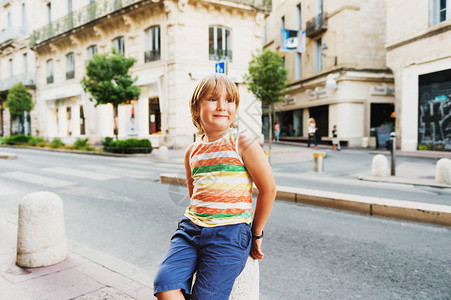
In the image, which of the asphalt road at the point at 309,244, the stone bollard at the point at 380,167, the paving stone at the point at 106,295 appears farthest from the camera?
the stone bollard at the point at 380,167

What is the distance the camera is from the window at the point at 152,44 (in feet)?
68.6

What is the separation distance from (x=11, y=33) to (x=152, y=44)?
2279 centimetres

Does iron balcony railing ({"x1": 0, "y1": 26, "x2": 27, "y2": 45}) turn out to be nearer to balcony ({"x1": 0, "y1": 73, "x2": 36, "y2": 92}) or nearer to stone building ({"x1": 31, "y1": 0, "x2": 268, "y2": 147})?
balcony ({"x1": 0, "y1": 73, "x2": 36, "y2": 92})

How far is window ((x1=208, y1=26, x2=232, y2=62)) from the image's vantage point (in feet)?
68.2

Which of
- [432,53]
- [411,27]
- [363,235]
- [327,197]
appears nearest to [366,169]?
[327,197]

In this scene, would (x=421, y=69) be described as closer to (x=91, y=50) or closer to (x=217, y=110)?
(x=217, y=110)

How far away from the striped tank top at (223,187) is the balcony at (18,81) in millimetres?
34635

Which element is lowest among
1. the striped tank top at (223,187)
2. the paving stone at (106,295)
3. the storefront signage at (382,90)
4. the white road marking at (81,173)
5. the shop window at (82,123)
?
the paving stone at (106,295)

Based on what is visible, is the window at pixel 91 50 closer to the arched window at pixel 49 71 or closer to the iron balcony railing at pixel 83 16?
Answer: the iron balcony railing at pixel 83 16

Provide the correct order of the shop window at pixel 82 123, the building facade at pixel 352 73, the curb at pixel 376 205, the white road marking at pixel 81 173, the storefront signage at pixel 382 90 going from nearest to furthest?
the curb at pixel 376 205 → the white road marking at pixel 81 173 → the building facade at pixel 352 73 → the storefront signage at pixel 382 90 → the shop window at pixel 82 123

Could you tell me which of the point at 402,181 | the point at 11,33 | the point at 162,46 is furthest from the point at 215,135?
the point at 11,33

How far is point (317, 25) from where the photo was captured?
78.2ft

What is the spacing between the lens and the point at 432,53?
15.2 metres

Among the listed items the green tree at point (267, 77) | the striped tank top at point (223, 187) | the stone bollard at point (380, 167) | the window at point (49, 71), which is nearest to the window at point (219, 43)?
the green tree at point (267, 77)
